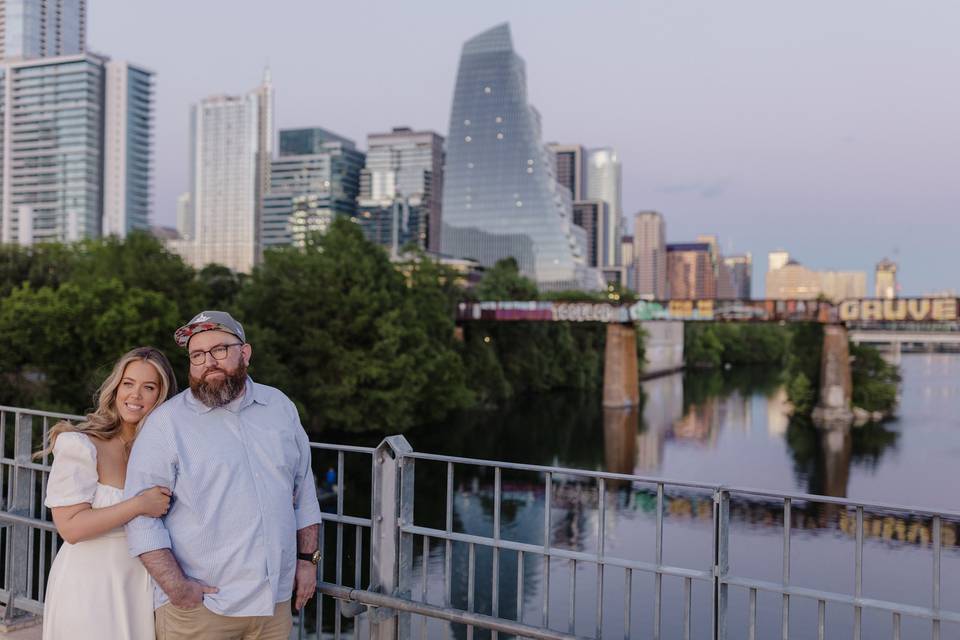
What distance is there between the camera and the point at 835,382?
53.6 m

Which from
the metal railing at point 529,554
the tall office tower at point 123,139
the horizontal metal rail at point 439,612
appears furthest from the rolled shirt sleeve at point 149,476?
the tall office tower at point 123,139

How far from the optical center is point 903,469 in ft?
121

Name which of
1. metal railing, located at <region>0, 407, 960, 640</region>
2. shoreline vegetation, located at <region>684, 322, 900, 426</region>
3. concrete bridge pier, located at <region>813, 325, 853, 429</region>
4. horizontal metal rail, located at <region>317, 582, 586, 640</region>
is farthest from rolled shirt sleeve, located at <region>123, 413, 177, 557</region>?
shoreline vegetation, located at <region>684, 322, 900, 426</region>

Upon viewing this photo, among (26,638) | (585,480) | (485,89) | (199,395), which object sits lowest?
(585,480)

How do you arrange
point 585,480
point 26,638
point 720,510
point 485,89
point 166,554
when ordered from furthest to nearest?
point 485,89, point 585,480, point 26,638, point 720,510, point 166,554

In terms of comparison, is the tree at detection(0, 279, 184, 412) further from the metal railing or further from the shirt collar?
the shirt collar

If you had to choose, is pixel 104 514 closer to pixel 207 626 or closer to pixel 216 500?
pixel 216 500

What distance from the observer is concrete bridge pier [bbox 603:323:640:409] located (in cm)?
6034

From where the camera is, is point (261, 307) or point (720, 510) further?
point (261, 307)

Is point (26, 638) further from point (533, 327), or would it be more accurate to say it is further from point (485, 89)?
point (485, 89)

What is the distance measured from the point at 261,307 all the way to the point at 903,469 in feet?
94.1

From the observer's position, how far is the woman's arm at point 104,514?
3.57 meters

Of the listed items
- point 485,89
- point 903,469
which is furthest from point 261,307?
point 485,89

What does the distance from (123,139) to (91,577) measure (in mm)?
187415
